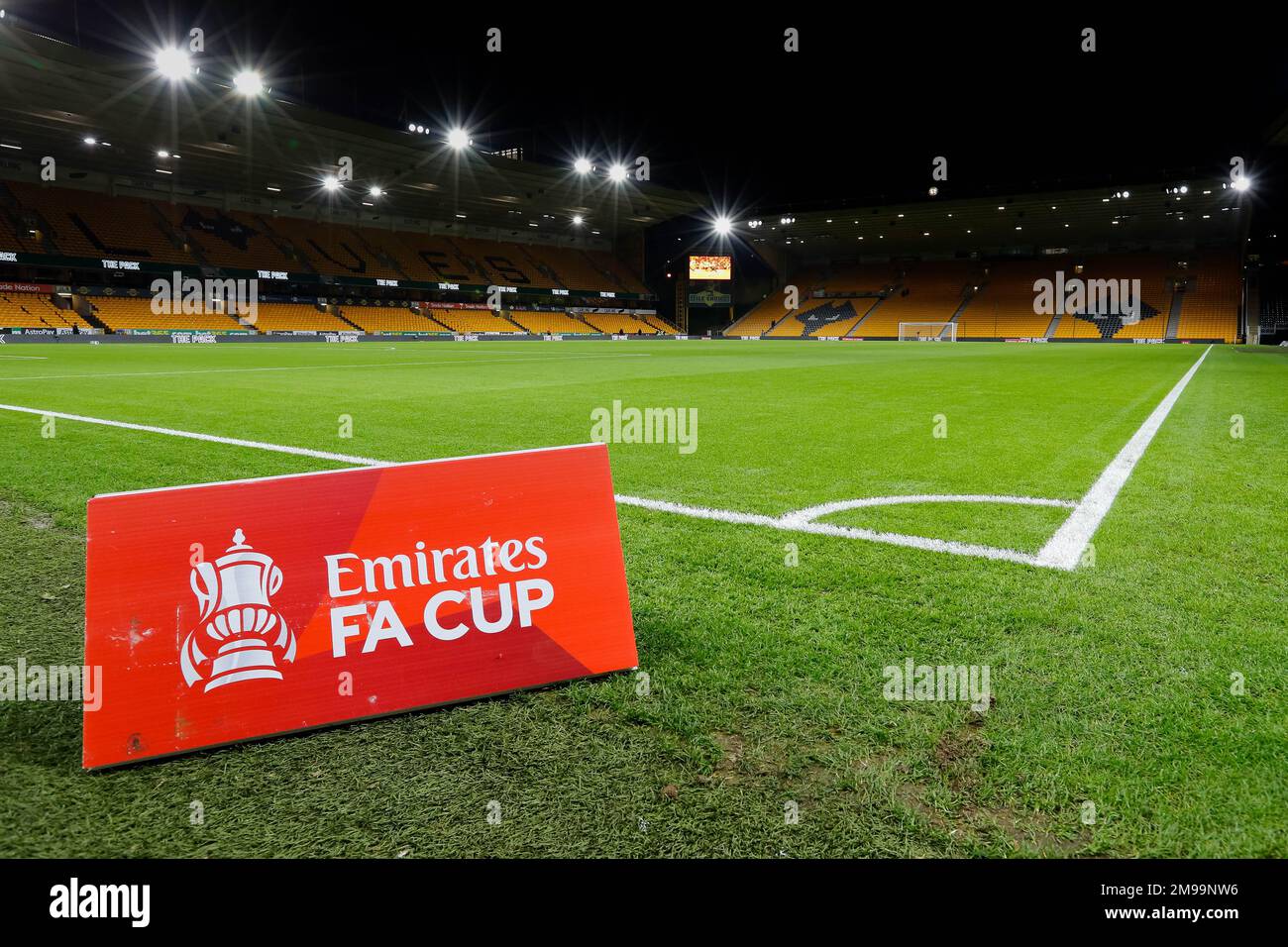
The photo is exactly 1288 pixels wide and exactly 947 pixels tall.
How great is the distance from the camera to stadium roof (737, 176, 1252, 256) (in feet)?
139

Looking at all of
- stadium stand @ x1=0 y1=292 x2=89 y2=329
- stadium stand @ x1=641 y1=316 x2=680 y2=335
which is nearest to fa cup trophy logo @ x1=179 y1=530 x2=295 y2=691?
stadium stand @ x1=0 y1=292 x2=89 y2=329

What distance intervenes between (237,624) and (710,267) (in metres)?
63.5

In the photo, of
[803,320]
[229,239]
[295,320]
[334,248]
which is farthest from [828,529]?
[803,320]

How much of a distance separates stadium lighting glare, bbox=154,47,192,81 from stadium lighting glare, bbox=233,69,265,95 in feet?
5.25

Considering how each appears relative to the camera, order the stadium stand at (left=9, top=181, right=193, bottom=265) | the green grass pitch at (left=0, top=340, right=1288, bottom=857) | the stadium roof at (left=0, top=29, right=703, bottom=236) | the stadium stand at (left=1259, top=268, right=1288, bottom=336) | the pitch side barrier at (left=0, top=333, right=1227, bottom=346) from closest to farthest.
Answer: the green grass pitch at (left=0, top=340, right=1288, bottom=857)
the stadium roof at (left=0, top=29, right=703, bottom=236)
the pitch side barrier at (left=0, top=333, right=1227, bottom=346)
the stadium stand at (left=9, top=181, right=193, bottom=265)
the stadium stand at (left=1259, top=268, right=1288, bottom=336)

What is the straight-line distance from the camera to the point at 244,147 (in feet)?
120

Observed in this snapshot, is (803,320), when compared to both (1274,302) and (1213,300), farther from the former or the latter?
(1274,302)

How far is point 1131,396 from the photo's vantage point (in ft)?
37.5

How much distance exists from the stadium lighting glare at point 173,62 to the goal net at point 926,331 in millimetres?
44664

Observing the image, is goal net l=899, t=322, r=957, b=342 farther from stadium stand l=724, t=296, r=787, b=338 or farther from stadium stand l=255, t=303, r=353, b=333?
stadium stand l=255, t=303, r=353, b=333

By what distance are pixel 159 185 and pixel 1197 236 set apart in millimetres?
66875

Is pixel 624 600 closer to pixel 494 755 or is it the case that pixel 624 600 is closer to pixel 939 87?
pixel 494 755
